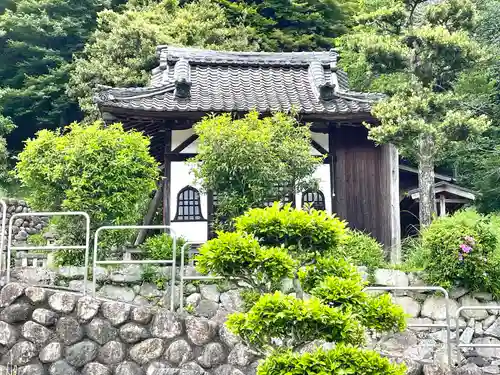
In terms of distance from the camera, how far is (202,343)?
26.6 feet

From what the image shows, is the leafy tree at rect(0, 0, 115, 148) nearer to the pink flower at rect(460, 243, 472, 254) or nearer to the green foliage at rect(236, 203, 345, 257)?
the pink flower at rect(460, 243, 472, 254)

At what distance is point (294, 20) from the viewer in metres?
26.8

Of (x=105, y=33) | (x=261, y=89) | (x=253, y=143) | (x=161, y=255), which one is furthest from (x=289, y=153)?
(x=105, y=33)

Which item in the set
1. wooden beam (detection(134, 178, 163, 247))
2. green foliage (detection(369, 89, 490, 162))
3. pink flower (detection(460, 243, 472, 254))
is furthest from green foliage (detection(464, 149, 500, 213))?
wooden beam (detection(134, 178, 163, 247))

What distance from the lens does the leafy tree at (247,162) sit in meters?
10.9

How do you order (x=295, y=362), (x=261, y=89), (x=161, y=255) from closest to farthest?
1. (x=295, y=362)
2. (x=161, y=255)
3. (x=261, y=89)

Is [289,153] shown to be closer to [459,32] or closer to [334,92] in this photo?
[334,92]

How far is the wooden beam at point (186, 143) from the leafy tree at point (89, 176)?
8.23 feet

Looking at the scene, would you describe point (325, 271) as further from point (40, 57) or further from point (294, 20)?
point (294, 20)

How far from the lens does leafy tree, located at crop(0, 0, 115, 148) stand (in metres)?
23.7

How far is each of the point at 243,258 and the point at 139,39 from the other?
17.3 metres

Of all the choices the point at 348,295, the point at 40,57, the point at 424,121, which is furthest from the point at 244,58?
the point at 40,57

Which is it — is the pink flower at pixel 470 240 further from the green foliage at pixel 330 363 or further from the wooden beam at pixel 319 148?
the green foliage at pixel 330 363

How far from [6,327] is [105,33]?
17187 mm
